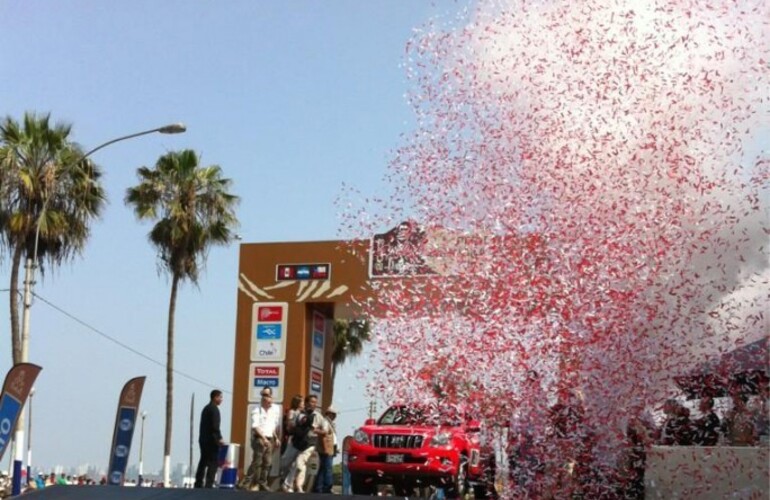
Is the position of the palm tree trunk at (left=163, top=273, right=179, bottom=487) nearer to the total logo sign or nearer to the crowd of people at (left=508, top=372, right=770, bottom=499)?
the total logo sign

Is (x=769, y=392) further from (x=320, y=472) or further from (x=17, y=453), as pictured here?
(x=17, y=453)

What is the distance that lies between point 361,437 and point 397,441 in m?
A: 0.63

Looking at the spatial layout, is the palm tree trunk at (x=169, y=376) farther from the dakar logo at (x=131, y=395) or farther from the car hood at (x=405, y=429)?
the car hood at (x=405, y=429)

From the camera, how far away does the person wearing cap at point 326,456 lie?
17.6 m

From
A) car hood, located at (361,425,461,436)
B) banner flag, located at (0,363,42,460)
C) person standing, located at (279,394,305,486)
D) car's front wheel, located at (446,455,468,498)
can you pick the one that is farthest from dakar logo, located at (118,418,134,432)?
car's front wheel, located at (446,455,468,498)

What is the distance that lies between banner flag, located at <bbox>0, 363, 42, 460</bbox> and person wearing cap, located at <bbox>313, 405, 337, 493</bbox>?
4.96 m

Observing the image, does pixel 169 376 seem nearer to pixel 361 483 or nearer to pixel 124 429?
pixel 124 429

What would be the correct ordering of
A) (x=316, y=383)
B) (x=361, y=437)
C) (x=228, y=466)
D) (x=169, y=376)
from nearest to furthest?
(x=361, y=437)
(x=228, y=466)
(x=316, y=383)
(x=169, y=376)

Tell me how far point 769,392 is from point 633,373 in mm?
1327

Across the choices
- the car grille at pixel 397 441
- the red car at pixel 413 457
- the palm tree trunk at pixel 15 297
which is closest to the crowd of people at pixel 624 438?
the red car at pixel 413 457

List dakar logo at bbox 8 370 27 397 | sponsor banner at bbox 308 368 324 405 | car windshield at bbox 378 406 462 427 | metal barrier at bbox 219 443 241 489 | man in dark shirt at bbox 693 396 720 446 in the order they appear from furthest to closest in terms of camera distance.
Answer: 1. sponsor banner at bbox 308 368 324 405
2. metal barrier at bbox 219 443 241 489
3. dakar logo at bbox 8 370 27 397
4. car windshield at bbox 378 406 462 427
5. man in dark shirt at bbox 693 396 720 446

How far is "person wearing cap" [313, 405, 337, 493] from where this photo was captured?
1762cm

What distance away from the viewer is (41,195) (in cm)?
2786

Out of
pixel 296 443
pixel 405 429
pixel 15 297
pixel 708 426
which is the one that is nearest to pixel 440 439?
pixel 405 429
